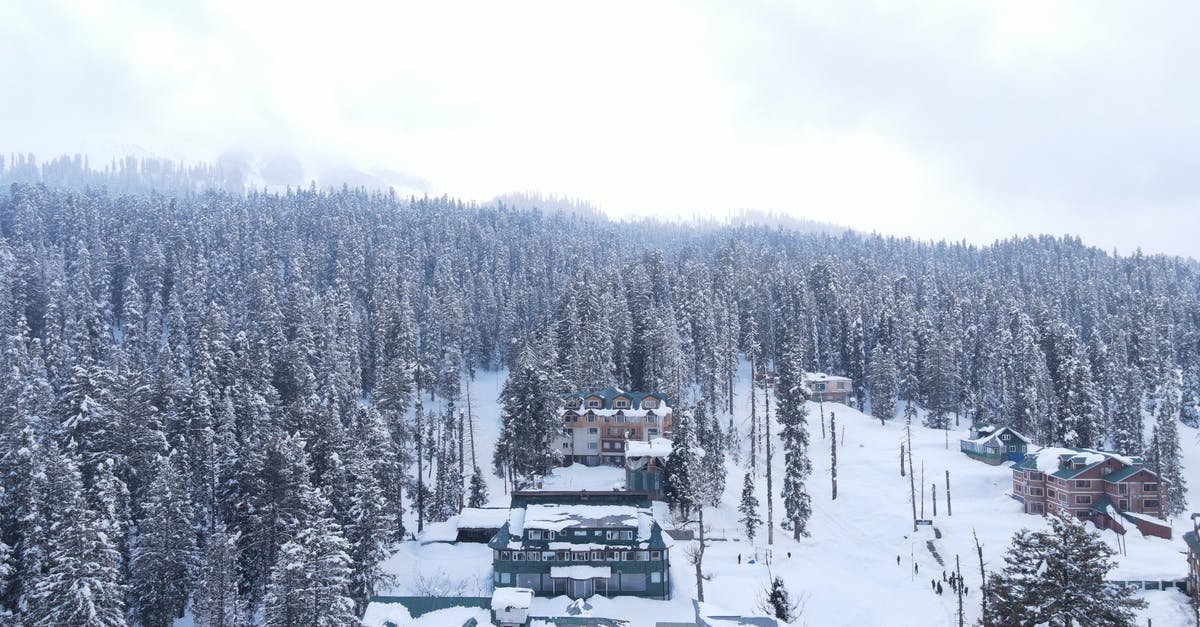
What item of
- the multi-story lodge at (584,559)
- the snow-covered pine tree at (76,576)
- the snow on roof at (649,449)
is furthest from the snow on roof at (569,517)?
the snow-covered pine tree at (76,576)

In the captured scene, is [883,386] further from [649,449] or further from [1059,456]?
[649,449]

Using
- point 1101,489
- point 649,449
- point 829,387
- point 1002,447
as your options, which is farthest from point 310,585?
point 829,387

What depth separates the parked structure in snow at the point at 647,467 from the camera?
6500 cm

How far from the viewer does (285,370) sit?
77500mm

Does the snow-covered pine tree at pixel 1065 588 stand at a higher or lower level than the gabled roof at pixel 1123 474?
higher

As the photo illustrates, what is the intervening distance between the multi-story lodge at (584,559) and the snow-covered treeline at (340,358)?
29.4 feet

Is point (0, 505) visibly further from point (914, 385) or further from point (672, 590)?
point (914, 385)

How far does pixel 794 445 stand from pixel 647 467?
12713 millimetres

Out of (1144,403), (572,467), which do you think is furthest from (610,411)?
(1144,403)

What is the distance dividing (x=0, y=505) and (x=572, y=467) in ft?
148

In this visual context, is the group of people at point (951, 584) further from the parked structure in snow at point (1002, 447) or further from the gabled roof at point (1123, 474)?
the parked structure in snow at point (1002, 447)

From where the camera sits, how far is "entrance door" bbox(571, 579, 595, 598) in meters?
51.3

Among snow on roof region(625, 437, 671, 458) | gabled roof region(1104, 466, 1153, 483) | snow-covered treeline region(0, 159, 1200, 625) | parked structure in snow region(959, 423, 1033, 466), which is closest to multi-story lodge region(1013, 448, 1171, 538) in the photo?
gabled roof region(1104, 466, 1153, 483)

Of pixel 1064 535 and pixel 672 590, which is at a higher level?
pixel 1064 535
